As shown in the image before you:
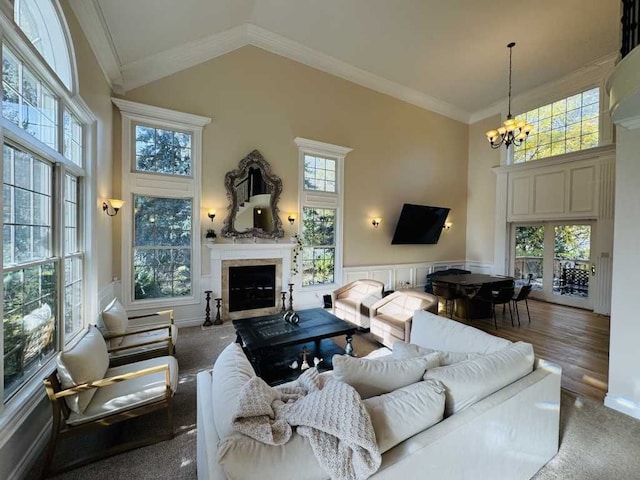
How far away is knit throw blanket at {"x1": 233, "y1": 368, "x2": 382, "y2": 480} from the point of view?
3.27ft

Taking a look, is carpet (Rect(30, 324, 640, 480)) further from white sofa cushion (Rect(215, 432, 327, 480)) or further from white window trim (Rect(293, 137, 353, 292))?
white window trim (Rect(293, 137, 353, 292))

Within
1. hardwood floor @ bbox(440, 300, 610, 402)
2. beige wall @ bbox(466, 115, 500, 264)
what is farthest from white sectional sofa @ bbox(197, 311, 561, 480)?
beige wall @ bbox(466, 115, 500, 264)

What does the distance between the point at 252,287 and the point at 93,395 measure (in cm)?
317

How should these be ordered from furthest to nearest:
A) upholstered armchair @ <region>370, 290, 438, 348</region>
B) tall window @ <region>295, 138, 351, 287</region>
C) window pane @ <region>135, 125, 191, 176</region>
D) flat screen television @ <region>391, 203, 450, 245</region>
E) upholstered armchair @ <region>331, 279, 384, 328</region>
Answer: flat screen television @ <region>391, 203, 450, 245</region>
tall window @ <region>295, 138, 351, 287</region>
window pane @ <region>135, 125, 191, 176</region>
upholstered armchair @ <region>331, 279, 384, 328</region>
upholstered armchair @ <region>370, 290, 438, 348</region>

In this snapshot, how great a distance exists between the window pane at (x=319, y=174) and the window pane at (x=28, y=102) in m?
3.78

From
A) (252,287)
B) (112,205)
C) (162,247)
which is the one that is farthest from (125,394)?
(252,287)

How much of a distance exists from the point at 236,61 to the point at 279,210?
9.14 feet

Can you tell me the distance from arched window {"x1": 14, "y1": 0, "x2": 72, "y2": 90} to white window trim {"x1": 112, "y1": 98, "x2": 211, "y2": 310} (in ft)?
5.32

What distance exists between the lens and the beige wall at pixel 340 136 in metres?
4.68

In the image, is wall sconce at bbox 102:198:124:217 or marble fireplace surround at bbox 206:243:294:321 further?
marble fireplace surround at bbox 206:243:294:321

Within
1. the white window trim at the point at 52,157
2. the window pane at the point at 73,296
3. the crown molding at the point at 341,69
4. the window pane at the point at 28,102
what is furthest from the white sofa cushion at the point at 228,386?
the crown molding at the point at 341,69

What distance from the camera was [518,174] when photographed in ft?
22.3

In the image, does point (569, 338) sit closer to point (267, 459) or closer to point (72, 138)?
point (267, 459)

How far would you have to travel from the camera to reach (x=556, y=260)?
6223 millimetres
